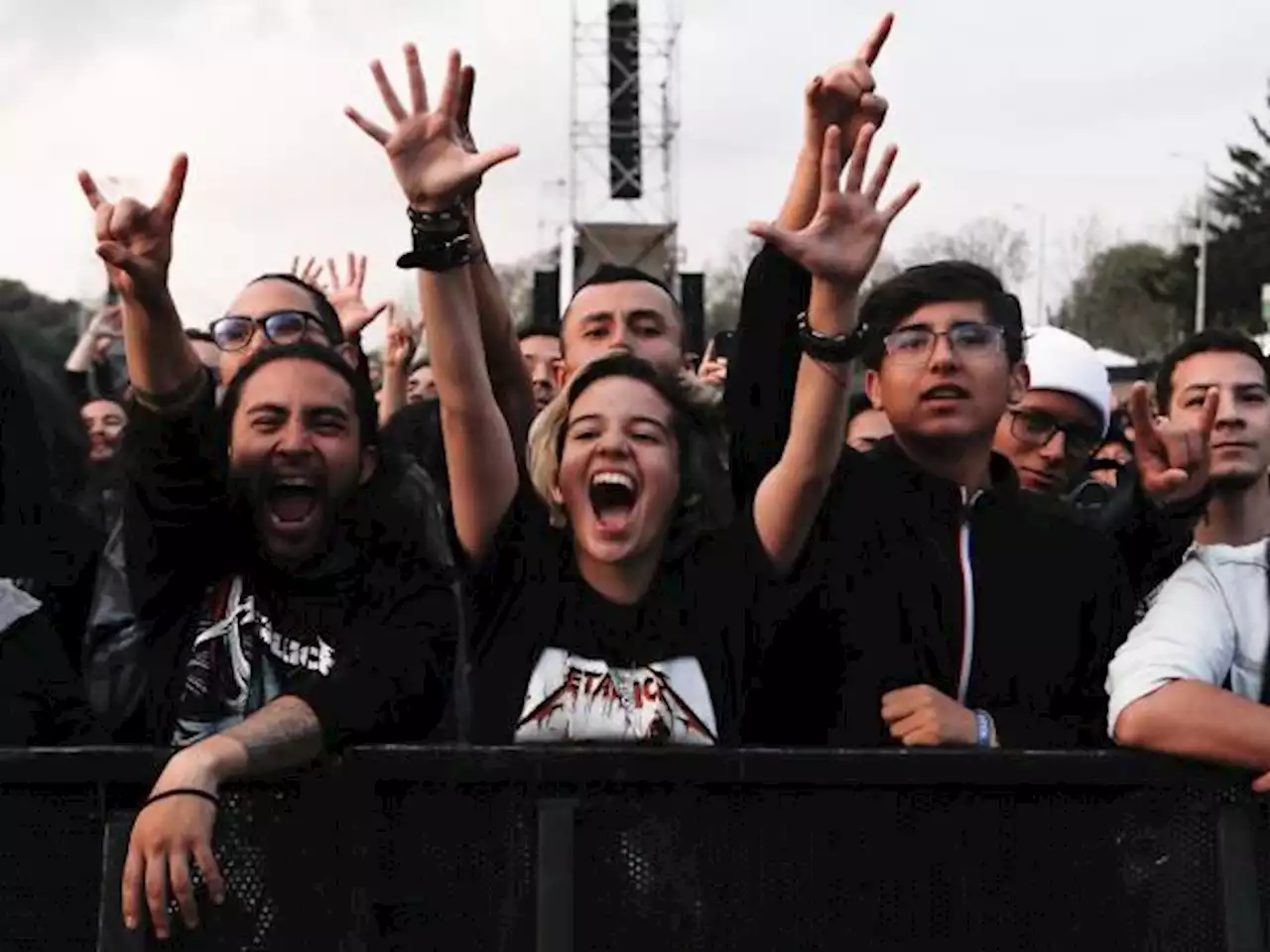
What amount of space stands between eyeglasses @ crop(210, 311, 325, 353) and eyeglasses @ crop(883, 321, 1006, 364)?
1412 mm

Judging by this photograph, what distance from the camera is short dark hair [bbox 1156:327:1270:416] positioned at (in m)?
3.70

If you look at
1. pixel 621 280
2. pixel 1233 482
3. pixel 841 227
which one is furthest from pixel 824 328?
pixel 621 280

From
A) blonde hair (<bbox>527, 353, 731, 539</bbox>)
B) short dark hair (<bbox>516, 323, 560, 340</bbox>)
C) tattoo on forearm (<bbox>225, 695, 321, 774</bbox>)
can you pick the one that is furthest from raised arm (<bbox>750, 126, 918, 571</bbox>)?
short dark hair (<bbox>516, 323, 560, 340</bbox>)

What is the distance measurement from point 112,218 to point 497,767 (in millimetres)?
1102

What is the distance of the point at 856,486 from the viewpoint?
310cm

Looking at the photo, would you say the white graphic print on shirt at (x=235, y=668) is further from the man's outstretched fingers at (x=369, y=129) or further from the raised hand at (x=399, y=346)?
the raised hand at (x=399, y=346)

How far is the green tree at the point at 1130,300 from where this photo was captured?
5809 centimetres

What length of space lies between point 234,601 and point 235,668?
114 mm

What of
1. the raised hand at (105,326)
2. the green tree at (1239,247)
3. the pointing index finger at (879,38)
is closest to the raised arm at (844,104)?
the pointing index finger at (879,38)

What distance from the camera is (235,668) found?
262 cm

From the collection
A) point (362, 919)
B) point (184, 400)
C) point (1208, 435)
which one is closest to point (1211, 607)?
point (1208, 435)

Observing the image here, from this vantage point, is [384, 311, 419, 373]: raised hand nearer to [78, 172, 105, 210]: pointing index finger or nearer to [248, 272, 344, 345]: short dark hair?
[248, 272, 344, 345]: short dark hair

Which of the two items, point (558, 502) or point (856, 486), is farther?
point (856, 486)

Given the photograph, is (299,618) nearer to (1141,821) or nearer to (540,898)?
(540,898)
